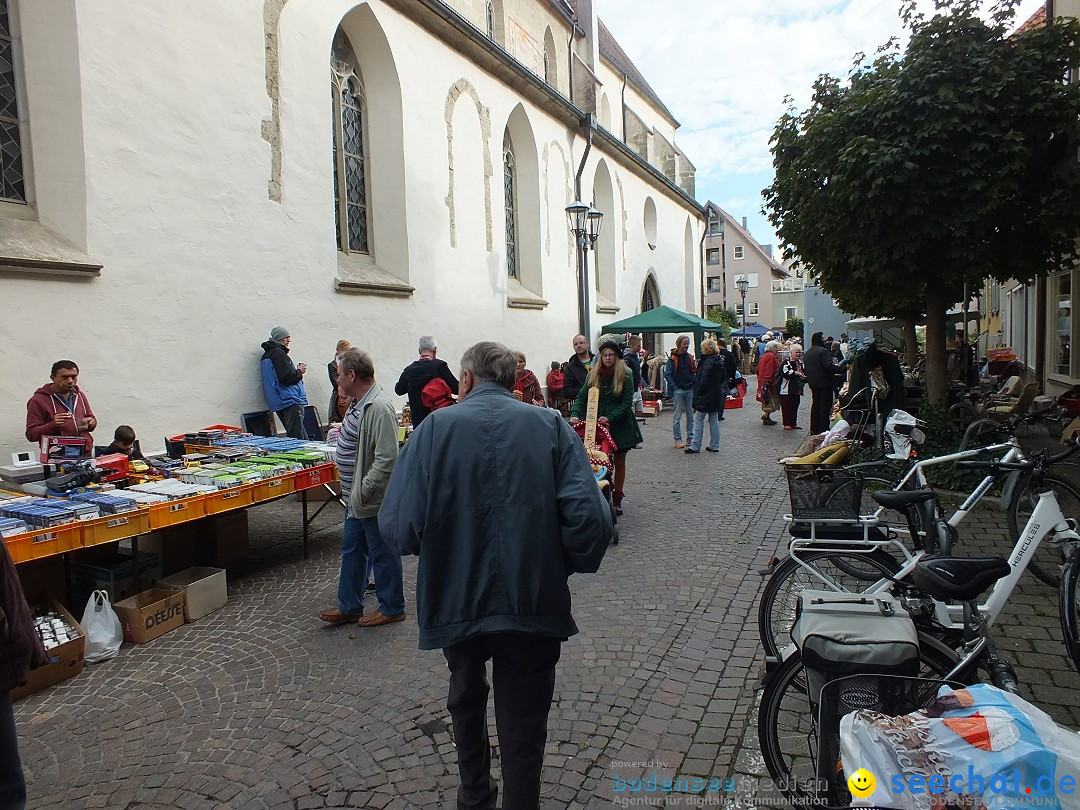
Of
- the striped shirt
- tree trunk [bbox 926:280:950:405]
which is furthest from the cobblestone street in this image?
tree trunk [bbox 926:280:950:405]

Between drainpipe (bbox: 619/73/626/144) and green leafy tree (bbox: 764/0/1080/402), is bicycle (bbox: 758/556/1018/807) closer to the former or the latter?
green leafy tree (bbox: 764/0/1080/402)

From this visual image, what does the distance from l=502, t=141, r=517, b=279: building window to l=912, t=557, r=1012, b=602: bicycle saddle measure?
1496 cm

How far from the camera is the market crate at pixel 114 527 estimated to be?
443cm

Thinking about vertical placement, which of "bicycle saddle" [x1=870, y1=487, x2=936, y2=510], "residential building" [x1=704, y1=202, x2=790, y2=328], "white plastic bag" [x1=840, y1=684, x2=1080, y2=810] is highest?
"residential building" [x1=704, y1=202, x2=790, y2=328]

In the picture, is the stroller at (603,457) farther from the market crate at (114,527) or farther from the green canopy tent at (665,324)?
the green canopy tent at (665,324)

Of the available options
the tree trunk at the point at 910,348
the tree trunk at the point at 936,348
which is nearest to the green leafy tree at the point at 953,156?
the tree trunk at the point at 936,348

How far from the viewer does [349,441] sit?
4.72 meters

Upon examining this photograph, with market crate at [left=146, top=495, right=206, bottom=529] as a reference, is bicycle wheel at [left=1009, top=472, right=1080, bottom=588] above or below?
below

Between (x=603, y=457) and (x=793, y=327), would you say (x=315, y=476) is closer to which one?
(x=603, y=457)

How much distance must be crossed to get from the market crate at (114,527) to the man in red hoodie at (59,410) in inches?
71.5

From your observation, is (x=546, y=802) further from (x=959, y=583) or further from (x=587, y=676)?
(x=959, y=583)

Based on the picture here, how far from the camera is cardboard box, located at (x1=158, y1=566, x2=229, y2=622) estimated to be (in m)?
5.01

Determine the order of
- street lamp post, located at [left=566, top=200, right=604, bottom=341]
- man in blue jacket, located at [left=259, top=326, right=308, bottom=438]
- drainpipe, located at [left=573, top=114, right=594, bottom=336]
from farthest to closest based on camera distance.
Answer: drainpipe, located at [left=573, top=114, right=594, bottom=336], street lamp post, located at [left=566, top=200, right=604, bottom=341], man in blue jacket, located at [left=259, top=326, right=308, bottom=438]

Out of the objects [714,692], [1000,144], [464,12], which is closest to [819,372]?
[1000,144]
